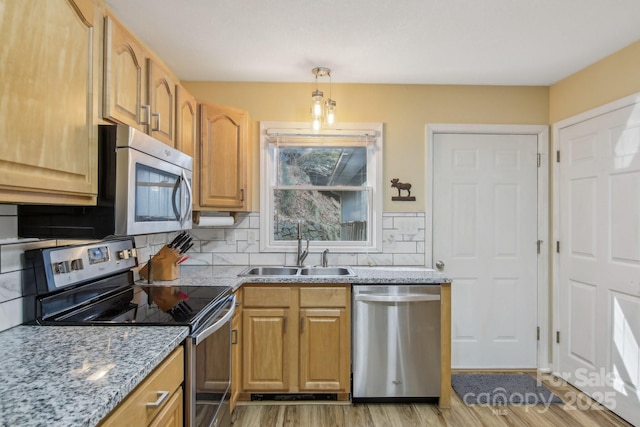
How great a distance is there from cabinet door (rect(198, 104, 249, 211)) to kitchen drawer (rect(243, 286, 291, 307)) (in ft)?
2.20

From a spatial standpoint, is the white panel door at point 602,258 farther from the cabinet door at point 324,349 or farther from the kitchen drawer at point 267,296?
the kitchen drawer at point 267,296

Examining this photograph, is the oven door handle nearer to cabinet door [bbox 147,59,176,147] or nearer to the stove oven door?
the stove oven door

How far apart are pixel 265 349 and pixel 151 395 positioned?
1327 mm

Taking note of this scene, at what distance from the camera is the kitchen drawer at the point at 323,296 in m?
2.31

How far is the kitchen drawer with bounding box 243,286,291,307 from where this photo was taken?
7.57 feet

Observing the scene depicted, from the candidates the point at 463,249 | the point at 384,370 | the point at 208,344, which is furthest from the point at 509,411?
the point at 208,344

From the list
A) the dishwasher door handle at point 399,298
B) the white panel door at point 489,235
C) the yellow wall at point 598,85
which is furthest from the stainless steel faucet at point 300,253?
the yellow wall at point 598,85

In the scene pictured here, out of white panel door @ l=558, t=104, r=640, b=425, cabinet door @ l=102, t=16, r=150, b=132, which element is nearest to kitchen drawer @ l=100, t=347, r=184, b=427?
cabinet door @ l=102, t=16, r=150, b=132

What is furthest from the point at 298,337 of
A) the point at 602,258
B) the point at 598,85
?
the point at 598,85

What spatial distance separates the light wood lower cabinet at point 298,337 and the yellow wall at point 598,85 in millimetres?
2184

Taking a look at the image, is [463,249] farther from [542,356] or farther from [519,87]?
[519,87]

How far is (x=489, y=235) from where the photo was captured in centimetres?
292

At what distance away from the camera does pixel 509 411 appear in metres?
2.28

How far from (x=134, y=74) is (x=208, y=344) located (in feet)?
4.04
